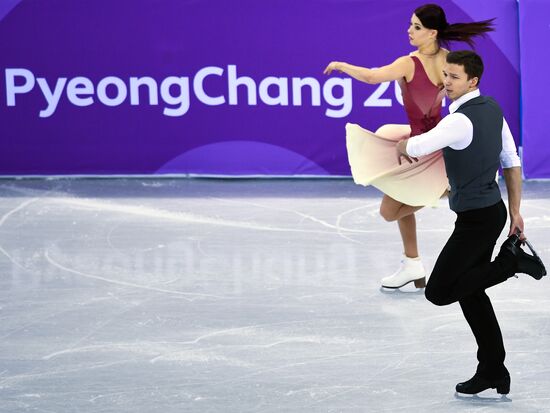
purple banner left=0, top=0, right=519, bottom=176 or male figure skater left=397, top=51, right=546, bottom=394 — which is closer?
male figure skater left=397, top=51, right=546, bottom=394

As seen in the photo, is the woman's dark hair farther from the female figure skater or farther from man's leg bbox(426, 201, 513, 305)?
man's leg bbox(426, 201, 513, 305)

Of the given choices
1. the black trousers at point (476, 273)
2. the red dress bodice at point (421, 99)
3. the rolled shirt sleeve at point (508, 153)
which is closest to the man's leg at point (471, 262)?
the black trousers at point (476, 273)

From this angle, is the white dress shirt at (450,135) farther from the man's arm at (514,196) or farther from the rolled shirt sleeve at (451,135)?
the man's arm at (514,196)

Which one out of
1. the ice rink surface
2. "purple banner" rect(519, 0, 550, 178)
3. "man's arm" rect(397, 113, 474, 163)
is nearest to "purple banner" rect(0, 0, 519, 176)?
"purple banner" rect(519, 0, 550, 178)

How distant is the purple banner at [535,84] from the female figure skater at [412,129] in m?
3.81

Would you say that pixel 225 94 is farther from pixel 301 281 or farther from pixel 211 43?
pixel 301 281

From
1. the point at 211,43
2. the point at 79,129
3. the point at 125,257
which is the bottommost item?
the point at 125,257

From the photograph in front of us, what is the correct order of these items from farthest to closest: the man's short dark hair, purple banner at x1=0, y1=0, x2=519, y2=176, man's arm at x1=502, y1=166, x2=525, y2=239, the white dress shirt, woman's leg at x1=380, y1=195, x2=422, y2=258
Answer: purple banner at x1=0, y1=0, x2=519, y2=176 → woman's leg at x1=380, y1=195, x2=422, y2=258 → man's arm at x1=502, y1=166, x2=525, y2=239 → the man's short dark hair → the white dress shirt

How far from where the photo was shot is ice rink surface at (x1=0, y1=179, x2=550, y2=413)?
561cm

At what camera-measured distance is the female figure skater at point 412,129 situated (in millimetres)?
7148

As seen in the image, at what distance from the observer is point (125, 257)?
28.1 feet

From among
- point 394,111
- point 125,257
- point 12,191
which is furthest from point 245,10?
point 125,257

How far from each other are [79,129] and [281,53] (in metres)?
2.03

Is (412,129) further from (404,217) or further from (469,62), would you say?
(469,62)
